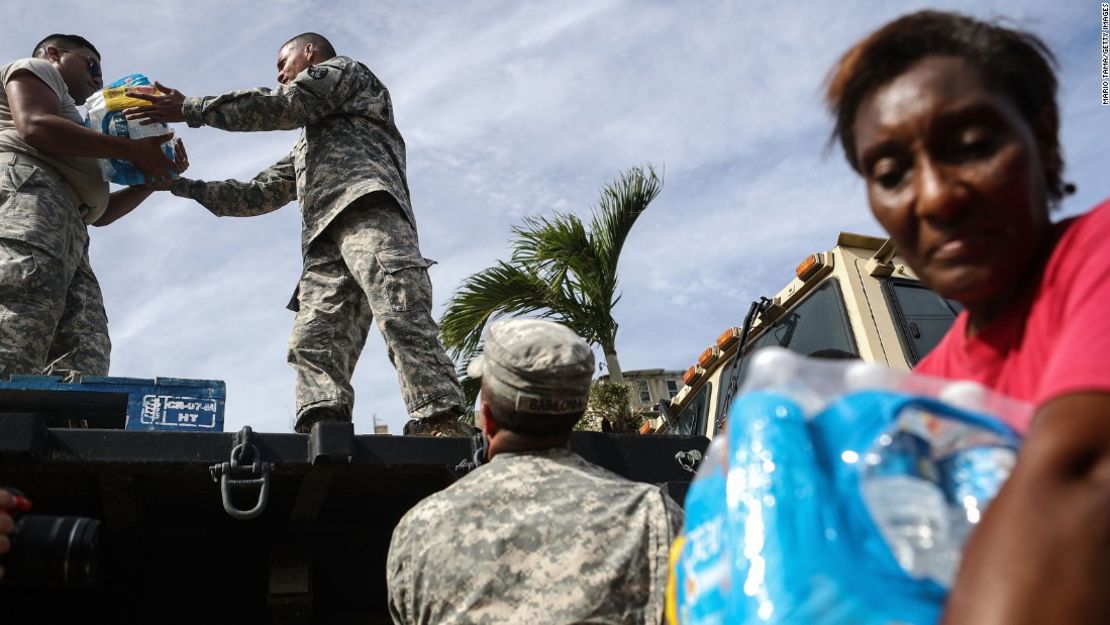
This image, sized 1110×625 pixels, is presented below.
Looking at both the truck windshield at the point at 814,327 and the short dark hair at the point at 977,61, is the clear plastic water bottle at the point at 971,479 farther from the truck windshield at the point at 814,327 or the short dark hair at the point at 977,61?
the truck windshield at the point at 814,327

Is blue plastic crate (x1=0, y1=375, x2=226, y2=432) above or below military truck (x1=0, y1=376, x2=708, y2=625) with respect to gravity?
above

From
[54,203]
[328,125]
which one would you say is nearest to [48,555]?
[54,203]

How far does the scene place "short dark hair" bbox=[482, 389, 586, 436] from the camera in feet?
7.17

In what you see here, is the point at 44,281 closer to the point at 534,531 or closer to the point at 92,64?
the point at 92,64

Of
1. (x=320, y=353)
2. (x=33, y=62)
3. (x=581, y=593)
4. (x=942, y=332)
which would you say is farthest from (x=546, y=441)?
(x=33, y=62)

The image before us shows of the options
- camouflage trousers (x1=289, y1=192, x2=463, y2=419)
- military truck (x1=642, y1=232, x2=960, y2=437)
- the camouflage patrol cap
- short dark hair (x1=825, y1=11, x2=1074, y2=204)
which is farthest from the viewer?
military truck (x1=642, y1=232, x2=960, y2=437)

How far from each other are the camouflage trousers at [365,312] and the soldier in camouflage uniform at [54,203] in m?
0.83

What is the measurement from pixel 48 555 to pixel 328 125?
2.58 metres

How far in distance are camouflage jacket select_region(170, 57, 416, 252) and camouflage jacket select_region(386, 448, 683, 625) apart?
209 cm

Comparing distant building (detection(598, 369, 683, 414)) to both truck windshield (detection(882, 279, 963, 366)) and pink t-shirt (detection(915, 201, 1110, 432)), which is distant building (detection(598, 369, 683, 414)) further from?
pink t-shirt (detection(915, 201, 1110, 432))

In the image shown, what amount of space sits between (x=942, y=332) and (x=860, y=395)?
3.48 metres

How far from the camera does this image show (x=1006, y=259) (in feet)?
2.76

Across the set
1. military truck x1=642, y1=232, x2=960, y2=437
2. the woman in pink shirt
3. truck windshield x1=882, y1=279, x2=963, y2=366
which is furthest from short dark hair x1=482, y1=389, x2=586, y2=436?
truck windshield x1=882, y1=279, x2=963, y2=366

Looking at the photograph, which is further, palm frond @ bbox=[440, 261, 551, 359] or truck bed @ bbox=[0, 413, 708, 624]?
palm frond @ bbox=[440, 261, 551, 359]
